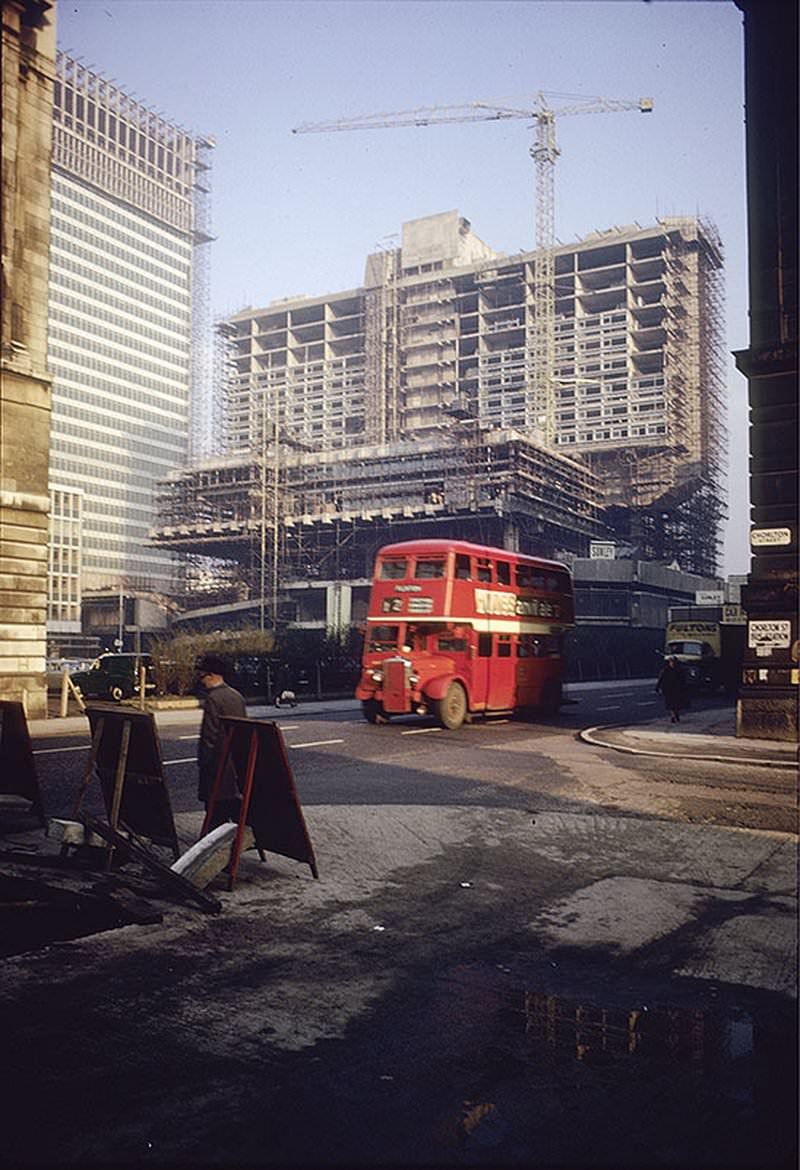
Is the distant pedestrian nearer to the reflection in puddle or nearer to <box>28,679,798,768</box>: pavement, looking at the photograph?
<box>28,679,798,768</box>: pavement

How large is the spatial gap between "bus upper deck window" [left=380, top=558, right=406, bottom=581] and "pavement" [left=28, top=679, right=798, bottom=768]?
18.2 feet

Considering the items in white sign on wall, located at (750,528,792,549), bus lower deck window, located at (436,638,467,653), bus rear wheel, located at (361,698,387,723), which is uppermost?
white sign on wall, located at (750,528,792,549)

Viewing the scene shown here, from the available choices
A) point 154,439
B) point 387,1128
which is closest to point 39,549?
point 387,1128

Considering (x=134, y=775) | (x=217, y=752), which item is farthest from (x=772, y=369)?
(x=134, y=775)

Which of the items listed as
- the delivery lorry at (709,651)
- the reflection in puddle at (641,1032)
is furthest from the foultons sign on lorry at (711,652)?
the reflection in puddle at (641,1032)

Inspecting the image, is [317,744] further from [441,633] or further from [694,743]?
[694,743]

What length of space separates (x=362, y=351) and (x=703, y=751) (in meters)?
174

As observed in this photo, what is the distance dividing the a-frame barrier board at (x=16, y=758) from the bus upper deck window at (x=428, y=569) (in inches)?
512

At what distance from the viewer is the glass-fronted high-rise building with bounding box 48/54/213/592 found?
160250 mm

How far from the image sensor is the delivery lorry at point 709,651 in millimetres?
41156

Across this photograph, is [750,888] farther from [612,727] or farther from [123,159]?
[123,159]

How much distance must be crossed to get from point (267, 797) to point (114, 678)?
2584 cm

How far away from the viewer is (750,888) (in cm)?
816

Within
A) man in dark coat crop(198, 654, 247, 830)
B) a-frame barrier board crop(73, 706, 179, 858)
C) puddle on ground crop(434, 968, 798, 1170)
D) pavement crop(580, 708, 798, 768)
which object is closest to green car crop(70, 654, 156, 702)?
pavement crop(580, 708, 798, 768)
